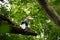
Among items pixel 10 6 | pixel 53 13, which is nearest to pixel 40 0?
pixel 53 13

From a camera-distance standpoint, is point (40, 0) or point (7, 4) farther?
point (7, 4)

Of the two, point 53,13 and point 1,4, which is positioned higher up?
point 1,4

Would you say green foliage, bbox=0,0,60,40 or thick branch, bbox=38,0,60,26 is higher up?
green foliage, bbox=0,0,60,40

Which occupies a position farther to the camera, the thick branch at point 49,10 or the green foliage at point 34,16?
the green foliage at point 34,16

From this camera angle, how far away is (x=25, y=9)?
1170 cm

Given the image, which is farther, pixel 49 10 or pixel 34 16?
pixel 34 16

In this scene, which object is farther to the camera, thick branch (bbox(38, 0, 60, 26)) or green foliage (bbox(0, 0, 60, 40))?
green foliage (bbox(0, 0, 60, 40))

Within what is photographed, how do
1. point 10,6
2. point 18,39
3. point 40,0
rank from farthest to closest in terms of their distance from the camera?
1. point 10,6
2. point 18,39
3. point 40,0

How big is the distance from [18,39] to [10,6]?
77.4 inches

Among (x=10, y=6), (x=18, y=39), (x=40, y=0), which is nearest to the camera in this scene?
(x=40, y=0)

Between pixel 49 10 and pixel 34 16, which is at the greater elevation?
pixel 34 16

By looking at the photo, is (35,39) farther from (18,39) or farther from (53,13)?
(53,13)

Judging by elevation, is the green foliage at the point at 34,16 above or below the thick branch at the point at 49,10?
above

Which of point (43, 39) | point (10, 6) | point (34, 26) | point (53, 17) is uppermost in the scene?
point (10, 6)
